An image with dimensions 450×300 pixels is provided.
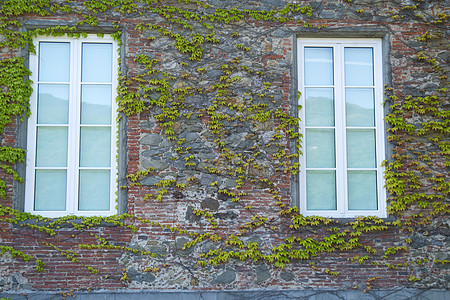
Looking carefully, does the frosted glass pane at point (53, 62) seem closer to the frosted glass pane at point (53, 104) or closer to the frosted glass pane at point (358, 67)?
the frosted glass pane at point (53, 104)

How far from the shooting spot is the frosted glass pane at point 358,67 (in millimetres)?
5512

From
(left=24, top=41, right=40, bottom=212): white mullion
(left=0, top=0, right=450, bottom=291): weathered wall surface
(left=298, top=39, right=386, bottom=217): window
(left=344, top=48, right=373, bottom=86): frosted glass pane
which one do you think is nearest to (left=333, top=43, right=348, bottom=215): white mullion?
(left=298, top=39, right=386, bottom=217): window

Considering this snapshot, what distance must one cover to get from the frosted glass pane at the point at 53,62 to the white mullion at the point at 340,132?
11.8 feet

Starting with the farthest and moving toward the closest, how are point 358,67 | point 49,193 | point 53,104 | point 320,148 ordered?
point 358,67 < point 320,148 < point 53,104 < point 49,193

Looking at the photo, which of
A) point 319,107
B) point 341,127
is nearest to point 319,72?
point 319,107

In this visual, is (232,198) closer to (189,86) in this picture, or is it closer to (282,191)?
(282,191)

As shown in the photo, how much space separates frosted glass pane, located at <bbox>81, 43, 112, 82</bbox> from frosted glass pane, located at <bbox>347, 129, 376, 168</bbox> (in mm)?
3344

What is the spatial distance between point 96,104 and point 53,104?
0.56 meters

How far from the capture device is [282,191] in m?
5.21

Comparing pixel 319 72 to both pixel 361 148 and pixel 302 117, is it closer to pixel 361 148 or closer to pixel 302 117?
pixel 302 117

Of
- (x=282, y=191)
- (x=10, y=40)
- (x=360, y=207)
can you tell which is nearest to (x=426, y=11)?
(x=360, y=207)

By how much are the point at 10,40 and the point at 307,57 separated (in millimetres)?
3911

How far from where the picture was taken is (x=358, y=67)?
552cm

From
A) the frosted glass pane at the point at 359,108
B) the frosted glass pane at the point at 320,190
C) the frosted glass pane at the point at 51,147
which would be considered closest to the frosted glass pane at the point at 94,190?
the frosted glass pane at the point at 51,147
